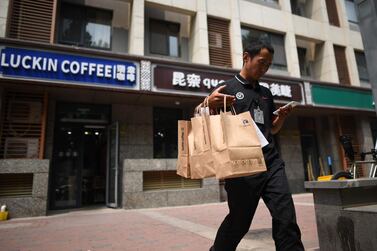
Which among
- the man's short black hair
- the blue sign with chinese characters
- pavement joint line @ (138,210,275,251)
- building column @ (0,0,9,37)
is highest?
building column @ (0,0,9,37)

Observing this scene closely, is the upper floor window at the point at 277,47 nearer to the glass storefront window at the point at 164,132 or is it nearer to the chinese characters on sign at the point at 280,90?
the chinese characters on sign at the point at 280,90

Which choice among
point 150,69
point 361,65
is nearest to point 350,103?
point 361,65

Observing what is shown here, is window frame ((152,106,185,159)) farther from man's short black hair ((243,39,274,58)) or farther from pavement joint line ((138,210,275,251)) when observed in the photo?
man's short black hair ((243,39,274,58))

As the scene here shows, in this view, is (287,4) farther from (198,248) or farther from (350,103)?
(198,248)

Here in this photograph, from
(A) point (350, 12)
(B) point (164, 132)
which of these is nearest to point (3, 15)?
(B) point (164, 132)

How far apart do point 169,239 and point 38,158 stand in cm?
541

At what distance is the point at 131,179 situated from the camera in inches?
345

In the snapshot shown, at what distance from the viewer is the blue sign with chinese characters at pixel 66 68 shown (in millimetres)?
7535

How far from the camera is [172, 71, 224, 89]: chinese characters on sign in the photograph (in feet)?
30.4

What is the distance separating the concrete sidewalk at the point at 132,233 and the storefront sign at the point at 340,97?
20.6ft

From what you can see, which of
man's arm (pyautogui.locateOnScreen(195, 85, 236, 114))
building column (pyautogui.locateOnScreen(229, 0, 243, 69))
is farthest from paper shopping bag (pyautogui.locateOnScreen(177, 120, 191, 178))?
building column (pyautogui.locateOnScreen(229, 0, 243, 69))

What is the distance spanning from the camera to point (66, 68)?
8000 mm

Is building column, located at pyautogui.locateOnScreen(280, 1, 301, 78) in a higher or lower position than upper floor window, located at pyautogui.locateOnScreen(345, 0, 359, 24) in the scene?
lower

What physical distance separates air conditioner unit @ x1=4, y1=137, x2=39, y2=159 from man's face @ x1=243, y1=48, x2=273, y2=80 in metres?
7.52
